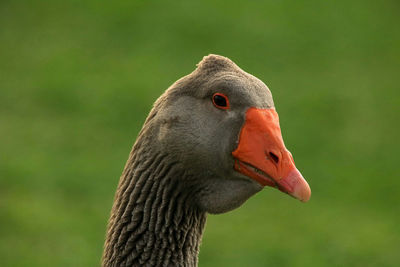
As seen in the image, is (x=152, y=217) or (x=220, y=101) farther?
(x=152, y=217)

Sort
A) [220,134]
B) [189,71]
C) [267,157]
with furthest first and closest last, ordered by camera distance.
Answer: [189,71], [220,134], [267,157]

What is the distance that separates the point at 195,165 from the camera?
5.03m

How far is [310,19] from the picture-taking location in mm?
16672

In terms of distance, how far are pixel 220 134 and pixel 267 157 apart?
354mm

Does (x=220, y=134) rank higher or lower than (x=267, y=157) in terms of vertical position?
higher

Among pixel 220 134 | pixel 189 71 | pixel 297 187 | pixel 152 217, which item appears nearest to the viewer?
pixel 297 187

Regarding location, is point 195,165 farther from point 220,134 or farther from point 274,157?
point 274,157

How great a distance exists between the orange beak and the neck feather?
0.49 meters

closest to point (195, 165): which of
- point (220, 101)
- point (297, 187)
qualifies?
point (220, 101)

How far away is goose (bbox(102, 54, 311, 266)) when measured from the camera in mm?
4832

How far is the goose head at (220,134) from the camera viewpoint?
4.82 meters
